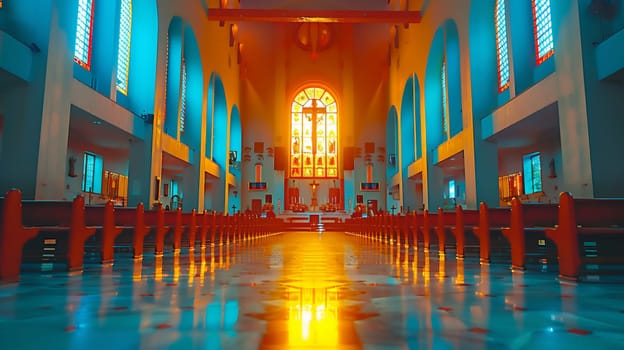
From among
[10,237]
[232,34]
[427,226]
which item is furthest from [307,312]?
[232,34]

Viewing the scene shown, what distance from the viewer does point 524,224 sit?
14.0ft

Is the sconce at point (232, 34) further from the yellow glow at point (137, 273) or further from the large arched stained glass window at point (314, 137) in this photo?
the yellow glow at point (137, 273)

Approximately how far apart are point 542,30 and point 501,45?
1564mm

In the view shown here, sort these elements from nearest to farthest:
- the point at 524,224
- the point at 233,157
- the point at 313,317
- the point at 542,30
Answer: the point at 313,317 < the point at 524,224 < the point at 542,30 < the point at 233,157

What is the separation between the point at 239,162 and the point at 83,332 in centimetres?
2143

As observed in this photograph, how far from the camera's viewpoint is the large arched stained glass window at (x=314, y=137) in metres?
24.3

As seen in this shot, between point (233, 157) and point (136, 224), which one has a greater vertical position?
point (233, 157)

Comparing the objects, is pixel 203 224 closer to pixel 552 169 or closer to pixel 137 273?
pixel 137 273

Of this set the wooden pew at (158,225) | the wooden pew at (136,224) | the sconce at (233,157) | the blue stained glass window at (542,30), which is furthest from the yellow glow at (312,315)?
the sconce at (233,157)

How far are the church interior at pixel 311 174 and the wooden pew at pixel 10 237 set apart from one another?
0.02 meters

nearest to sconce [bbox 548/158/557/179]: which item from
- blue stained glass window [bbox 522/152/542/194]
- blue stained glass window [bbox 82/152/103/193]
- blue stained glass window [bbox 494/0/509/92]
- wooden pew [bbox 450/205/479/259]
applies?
blue stained glass window [bbox 522/152/542/194]

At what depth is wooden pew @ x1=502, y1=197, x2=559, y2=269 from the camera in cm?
395

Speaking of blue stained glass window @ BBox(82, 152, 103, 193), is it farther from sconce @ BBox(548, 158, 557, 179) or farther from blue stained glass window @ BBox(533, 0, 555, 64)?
sconce @ BBox(548, 158, 557, 179)

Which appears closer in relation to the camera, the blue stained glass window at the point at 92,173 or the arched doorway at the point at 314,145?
the blue stained glass window at the point at 92,173
